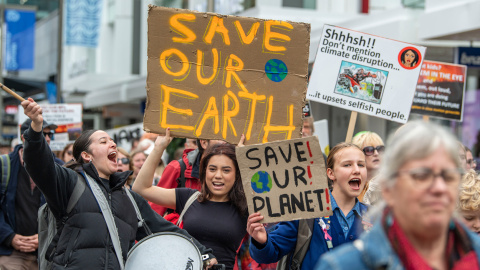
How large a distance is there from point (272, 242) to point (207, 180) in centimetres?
120

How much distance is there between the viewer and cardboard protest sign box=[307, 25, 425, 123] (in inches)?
259

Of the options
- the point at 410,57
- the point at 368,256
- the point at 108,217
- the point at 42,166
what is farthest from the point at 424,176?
the point at 410,57

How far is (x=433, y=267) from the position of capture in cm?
218

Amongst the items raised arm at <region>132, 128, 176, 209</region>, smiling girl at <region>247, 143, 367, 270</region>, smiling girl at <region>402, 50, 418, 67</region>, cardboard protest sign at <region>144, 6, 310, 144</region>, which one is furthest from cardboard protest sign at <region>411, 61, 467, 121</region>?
smiling girl at <region>247, 143, 367, 270</region>

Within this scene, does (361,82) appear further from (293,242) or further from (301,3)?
(301,3)

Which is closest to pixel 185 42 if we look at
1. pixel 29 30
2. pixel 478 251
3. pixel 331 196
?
pixel 331 196

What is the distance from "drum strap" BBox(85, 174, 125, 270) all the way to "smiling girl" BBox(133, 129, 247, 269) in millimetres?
457

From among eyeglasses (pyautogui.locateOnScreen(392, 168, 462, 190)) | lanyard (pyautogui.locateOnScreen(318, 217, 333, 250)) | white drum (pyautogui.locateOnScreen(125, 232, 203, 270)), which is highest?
eyeglasses (pyautogui.locateOnScreen(392, 168, 462, 190))

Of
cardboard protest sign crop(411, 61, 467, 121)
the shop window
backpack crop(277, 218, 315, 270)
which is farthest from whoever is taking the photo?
the shop window

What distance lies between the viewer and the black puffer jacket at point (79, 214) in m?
4.38

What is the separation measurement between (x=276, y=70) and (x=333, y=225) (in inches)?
55.7

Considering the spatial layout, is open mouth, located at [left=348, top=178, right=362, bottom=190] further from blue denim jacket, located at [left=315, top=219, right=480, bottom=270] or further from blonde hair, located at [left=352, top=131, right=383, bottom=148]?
blonde hair, located at [left=352, top=131, right=383, bottom=148]

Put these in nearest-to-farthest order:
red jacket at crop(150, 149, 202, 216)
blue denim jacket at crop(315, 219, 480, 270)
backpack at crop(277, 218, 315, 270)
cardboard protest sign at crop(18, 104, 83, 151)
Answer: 1. blue denim jacket at crop(315, 219, 480, 270)
2. backpack at crop(277, 218, 315, 270)
3. red jacket at crop(150, 149, 202, 216)
4. cardboard protest sign at crop(18, 104, 83, 151)

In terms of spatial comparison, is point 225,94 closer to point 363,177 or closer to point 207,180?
point 207,180
